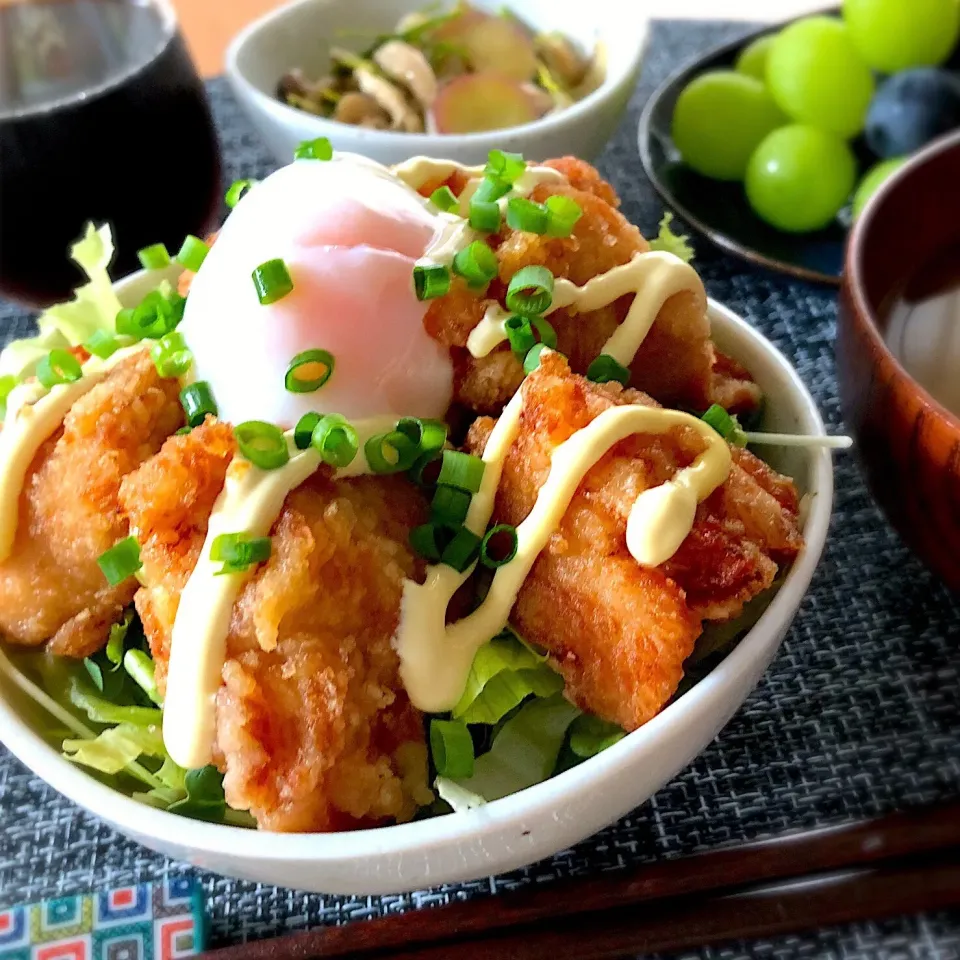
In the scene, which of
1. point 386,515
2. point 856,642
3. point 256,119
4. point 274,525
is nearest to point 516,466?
point 386,515

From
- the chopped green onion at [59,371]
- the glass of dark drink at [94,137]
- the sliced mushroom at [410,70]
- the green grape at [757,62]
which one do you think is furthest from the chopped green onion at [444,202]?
the green grape at [757,62]

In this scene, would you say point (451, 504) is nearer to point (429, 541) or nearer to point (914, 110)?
point (429, 541)

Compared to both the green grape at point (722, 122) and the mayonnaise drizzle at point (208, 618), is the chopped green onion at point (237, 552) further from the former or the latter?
the green grape at point (722, 122)

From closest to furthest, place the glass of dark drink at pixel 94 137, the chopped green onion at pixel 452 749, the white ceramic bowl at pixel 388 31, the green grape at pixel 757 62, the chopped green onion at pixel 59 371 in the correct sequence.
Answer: the chopped green onion at pixel 452 749, the chopped green onion at pixel 59 371, the glass of dark drink at pixel 94 137, the white ceramic bowl at pixel 388 31, the green grape at pixel 757 62

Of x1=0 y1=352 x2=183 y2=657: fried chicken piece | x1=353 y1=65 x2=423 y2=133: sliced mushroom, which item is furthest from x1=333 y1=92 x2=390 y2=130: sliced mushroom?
x1=0 y1=352 x2=183 y2=657: fried chicken piece

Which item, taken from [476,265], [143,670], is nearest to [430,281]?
[476,265]

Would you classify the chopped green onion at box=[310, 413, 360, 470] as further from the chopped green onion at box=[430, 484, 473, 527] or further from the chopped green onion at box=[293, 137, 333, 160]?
the chopped green onion at box=[293, 137, 333, 160]

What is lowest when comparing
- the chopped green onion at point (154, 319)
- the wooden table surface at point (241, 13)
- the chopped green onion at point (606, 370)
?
the wooden table surface at point (241, 13)

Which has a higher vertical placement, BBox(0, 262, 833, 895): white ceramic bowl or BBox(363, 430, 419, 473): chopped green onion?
BBox(363, 430, 419, 473): chopped green onion
